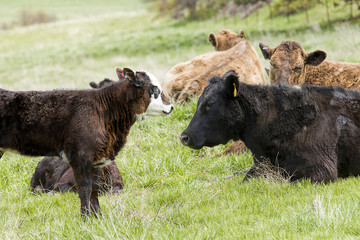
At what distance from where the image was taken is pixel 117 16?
74.6 metres

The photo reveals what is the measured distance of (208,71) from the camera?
→ 444 inches

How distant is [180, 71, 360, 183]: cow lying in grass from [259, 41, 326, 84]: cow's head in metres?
2.26

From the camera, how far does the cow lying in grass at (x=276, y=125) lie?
20.8ft

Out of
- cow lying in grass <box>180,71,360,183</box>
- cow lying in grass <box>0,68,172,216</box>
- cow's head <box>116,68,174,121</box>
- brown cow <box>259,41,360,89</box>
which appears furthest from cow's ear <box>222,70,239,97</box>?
brown cow <box>259,41,360,89</box>

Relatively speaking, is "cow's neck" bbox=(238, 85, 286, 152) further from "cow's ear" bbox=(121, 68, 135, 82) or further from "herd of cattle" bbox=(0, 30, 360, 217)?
"cow's ear" bbox=(121, 68, 135, 82)

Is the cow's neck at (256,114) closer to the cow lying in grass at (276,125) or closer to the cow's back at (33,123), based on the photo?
the cow lying in grass at (276,125)

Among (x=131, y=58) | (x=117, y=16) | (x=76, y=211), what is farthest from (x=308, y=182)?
(x=117, y=16)

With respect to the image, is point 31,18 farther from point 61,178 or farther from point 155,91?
point 155,91

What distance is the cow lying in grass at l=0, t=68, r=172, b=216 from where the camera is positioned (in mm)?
5559

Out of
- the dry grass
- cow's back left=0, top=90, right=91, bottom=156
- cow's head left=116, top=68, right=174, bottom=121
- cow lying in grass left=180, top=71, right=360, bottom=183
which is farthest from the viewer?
the dry grass

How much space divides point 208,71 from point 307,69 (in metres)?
2.75

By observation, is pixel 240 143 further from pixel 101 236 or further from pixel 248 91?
pixel 101 236

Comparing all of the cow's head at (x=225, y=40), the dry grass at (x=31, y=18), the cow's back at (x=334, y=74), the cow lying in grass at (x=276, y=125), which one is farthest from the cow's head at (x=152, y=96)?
the dry grass at (x=31, y=18)

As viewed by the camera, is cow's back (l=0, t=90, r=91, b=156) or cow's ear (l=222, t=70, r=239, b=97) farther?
cow's ear (l=222, t=70, r=239, b=97)
